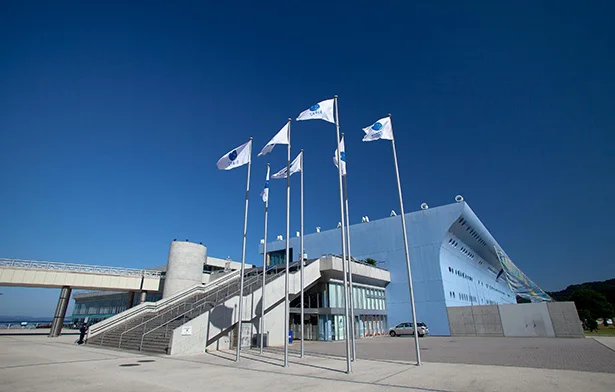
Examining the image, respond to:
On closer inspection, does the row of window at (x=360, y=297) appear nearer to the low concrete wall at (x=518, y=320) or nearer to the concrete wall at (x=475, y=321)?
the low concrete wall at (x=518, y=320)

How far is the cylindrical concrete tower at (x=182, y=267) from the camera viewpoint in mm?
34656

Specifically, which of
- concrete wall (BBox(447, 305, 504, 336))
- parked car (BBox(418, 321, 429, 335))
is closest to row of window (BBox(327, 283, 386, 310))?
parked car (BBox(418, 321, 429, 335))

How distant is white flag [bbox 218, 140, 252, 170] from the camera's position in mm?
17281

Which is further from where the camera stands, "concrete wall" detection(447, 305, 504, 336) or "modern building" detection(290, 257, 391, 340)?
"concrete wall" detection(447, 305, 504, 336)

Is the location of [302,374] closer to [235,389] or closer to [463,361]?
[235,389]

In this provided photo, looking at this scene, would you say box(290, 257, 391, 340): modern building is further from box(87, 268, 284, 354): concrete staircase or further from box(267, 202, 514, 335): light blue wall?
box(87, 268, 284, 354): concrete staircase

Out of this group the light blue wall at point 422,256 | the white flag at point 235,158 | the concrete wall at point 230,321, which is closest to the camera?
the concrete wall at point 230,321

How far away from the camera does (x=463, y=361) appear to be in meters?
13.5

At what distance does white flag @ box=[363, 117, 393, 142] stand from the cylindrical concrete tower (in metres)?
27.8

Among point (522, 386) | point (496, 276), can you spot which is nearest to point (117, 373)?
point (522, 386)

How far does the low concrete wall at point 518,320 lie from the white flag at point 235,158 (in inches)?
1157

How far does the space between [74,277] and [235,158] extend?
24527 mm

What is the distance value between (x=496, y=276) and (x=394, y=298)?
167 feet

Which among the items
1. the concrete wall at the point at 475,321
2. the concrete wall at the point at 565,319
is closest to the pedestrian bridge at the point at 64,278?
the concrete wall at the point at 475,321
